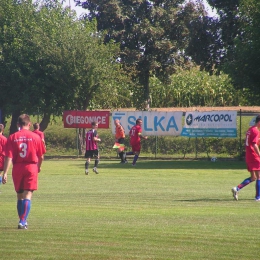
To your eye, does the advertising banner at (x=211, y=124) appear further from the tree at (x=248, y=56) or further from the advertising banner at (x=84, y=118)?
the advertising banner at (x=84, y=118)

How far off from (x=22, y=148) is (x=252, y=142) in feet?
19.5

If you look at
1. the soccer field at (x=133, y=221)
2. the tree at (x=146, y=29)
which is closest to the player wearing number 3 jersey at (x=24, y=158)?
the soccer field at (x=133, y=221)

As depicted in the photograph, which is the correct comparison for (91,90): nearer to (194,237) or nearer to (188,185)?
(188,185)

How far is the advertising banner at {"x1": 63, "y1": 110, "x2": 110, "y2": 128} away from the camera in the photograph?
34656 millimetres

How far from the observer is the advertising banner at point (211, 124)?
31.3 metres

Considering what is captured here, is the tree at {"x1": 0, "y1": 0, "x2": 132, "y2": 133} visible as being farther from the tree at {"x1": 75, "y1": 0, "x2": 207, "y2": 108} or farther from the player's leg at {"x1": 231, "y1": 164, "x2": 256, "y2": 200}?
the player's leg at {"x1": 231, "y1": 164, "x2": 256, "y2": 200}

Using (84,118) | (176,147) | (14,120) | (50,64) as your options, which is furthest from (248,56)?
(14,120)

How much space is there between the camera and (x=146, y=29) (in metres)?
47.7

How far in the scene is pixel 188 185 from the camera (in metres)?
20.0

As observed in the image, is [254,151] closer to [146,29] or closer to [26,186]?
[26,186]

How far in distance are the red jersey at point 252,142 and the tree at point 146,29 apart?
107 ft

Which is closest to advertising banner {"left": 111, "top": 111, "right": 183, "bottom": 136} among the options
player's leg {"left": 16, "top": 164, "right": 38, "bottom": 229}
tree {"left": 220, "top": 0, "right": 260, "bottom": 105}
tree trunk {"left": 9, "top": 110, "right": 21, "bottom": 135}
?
tree {"left": 220, "top": 0, "right": 260, "bottom": 105}

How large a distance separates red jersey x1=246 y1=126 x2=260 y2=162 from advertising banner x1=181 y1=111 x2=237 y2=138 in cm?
1631

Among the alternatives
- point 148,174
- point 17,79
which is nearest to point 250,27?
point 148,174
